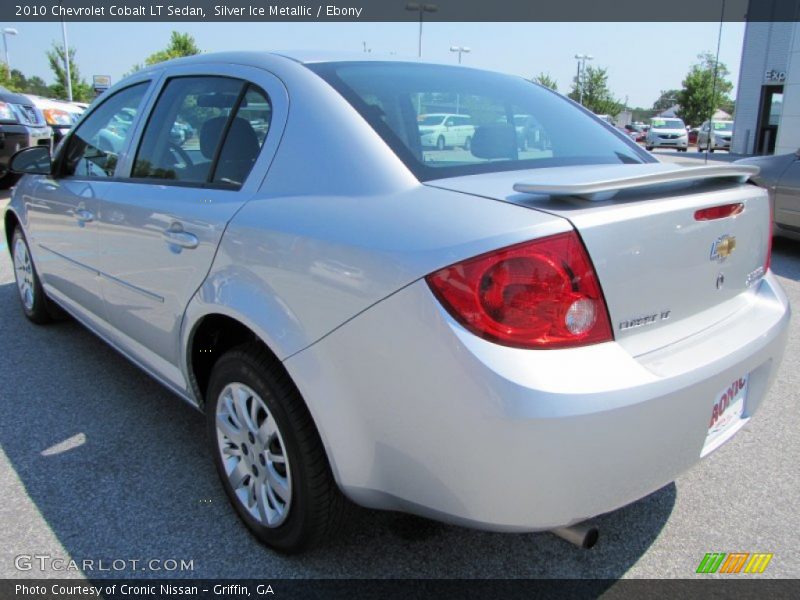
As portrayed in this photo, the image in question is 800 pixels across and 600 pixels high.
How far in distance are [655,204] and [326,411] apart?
106cm

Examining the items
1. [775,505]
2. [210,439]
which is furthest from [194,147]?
[775,505]

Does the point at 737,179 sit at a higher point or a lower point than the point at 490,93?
lower

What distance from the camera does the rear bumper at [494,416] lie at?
155cm

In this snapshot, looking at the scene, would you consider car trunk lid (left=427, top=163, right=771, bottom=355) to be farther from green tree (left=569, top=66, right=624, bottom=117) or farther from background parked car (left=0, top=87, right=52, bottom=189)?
green tree (left=569, top=66, right=624, bottom=117)

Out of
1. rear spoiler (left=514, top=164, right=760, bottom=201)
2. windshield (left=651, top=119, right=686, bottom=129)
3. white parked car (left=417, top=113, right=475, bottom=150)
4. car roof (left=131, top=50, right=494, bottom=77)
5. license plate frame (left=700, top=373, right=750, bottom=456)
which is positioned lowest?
license plate frame (left=700, top=373, right=750, bottom=456)

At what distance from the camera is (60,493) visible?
8.52ft

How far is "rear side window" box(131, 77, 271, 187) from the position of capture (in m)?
2.33

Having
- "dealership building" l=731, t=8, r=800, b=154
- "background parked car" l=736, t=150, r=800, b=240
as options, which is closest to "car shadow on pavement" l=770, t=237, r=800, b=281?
"background parked car" l=736, t=150, r=800, b=240

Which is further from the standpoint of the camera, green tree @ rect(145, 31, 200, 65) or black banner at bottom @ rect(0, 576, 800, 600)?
green tree @ rect(145, 31, 200, 65)

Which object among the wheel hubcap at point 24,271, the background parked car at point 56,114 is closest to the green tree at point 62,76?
the background parked car at point 56,114

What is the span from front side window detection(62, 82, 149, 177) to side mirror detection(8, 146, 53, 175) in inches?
13.4

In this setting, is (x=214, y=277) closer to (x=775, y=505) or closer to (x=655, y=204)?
(x=655, y=204)

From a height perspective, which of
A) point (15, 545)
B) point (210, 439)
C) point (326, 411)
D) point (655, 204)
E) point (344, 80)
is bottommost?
point (15, 545)

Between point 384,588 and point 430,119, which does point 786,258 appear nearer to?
point 430,119
